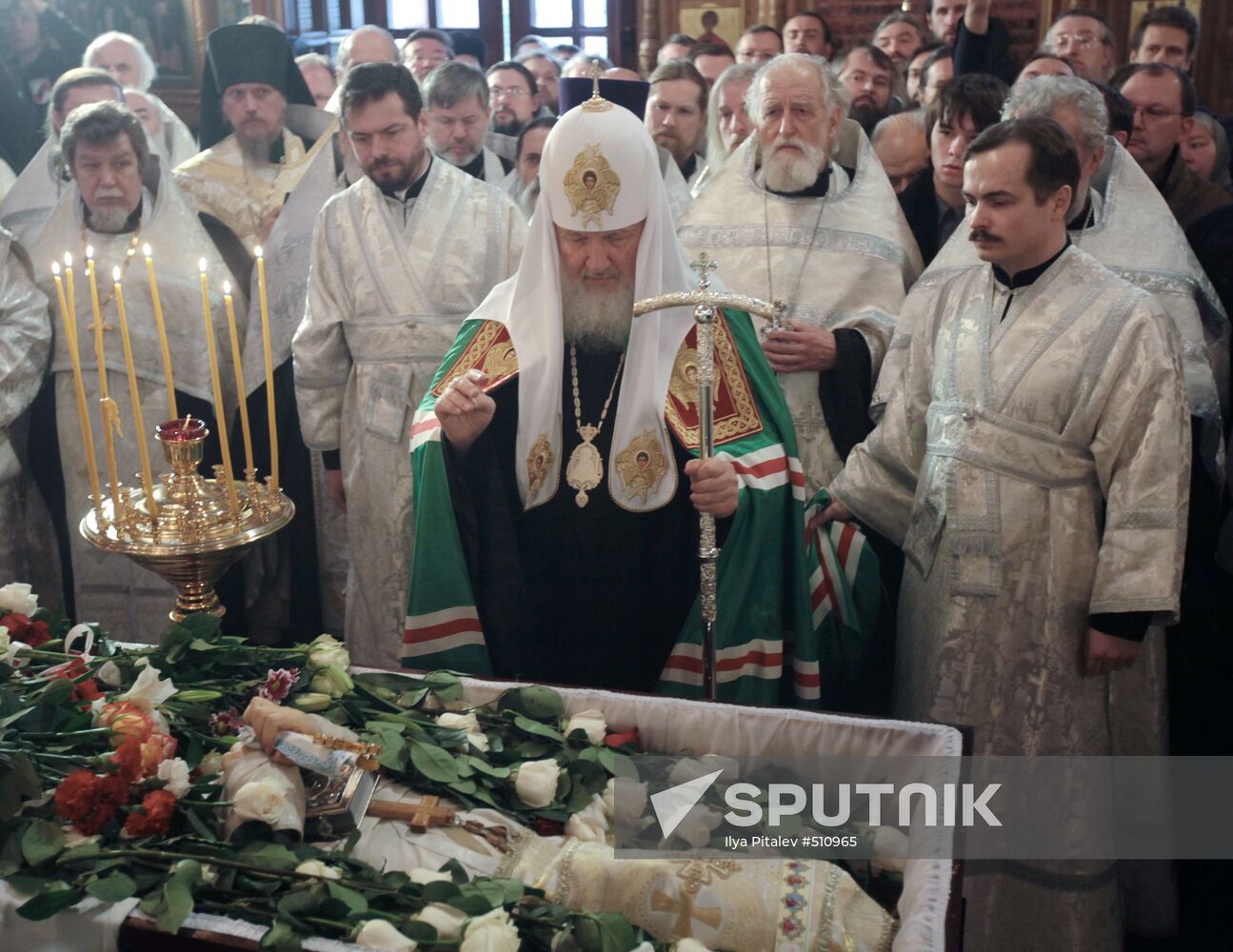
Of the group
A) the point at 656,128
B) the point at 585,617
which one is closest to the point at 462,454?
the point at 585,617

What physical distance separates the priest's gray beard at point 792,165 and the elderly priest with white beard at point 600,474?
103cm

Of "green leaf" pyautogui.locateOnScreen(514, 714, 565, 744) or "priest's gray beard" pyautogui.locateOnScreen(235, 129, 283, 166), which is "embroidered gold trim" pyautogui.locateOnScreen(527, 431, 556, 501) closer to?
"green leaf" pyautogui.locateOnScreen(514, 714, 565, 744)

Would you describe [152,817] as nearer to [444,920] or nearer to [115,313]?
[444,920]

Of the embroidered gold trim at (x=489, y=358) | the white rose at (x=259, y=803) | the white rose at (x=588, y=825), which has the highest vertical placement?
the embroidered gold trim at (x=489, y=358)

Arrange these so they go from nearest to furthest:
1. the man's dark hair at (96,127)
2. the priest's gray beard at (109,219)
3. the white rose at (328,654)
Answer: the white rose at (328,654)
the man's dark hair at (96,127)
the priest's gray beard at (109,219)

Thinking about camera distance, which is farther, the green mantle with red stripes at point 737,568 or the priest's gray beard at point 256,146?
the priest's gray beard at point 256,146

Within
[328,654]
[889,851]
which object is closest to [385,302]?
[328,654]

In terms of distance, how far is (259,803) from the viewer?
2.11 m

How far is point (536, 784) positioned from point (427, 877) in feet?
0.95

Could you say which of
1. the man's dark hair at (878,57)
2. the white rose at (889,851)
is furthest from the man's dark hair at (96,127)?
the white rose at (889,851)

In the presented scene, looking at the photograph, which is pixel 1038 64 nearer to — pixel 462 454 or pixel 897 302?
pixel 897 302

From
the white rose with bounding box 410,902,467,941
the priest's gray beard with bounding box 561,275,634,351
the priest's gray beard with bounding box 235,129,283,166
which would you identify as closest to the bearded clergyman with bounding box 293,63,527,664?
the priest's gray beard with bounding box 561,275,634,351

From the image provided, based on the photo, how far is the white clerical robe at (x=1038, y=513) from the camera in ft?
9.68

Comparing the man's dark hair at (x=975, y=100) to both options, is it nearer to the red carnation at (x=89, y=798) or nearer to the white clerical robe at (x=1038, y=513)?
the white clerical robe at (x=1038, y=513)
